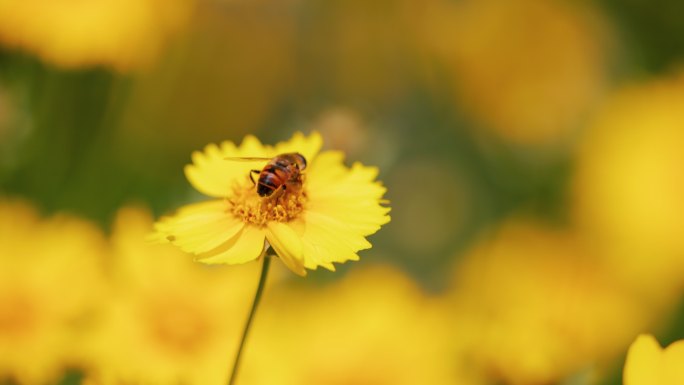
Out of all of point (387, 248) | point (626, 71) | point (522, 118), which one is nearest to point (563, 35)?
point (626, 71)

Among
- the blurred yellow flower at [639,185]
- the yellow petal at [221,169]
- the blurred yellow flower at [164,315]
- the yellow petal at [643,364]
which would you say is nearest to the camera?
the yellow petal at [643,364]

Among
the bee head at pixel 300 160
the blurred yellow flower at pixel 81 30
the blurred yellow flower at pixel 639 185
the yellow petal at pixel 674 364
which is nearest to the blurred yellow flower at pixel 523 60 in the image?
the blurred yellow flower at pixel 639 185

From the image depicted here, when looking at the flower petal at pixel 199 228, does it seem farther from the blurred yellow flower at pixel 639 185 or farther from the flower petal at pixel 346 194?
the blurred yellow flower at pixel 639 185

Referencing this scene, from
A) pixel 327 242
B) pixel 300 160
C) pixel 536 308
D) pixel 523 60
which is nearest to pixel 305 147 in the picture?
pixel 300 160

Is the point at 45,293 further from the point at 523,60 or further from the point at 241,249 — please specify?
the point at 523,60

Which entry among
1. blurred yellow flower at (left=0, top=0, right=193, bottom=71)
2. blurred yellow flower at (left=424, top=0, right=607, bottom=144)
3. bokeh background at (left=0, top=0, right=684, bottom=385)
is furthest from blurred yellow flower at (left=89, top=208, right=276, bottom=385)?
blurred yellow flower at (left=424, top=0, right=607, bottom=144)

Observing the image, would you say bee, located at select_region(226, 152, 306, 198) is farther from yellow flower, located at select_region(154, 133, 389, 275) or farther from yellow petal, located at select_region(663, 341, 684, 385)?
yellow petal, located at select_region(663, 341, 684, 385)
